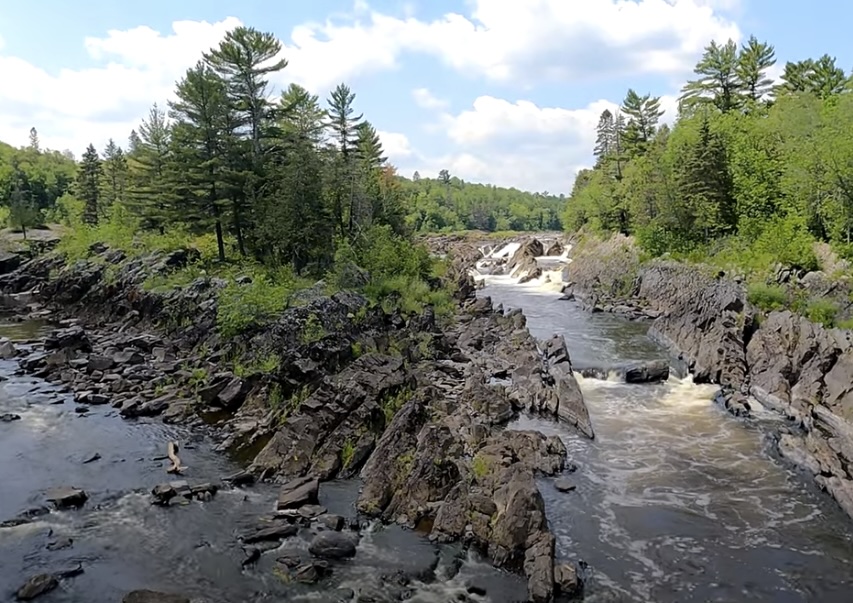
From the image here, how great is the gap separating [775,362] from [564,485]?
15.0 meters

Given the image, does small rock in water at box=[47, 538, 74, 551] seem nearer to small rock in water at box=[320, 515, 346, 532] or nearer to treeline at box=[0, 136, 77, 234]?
small rock in water at box=[320, 515, 346, 532]

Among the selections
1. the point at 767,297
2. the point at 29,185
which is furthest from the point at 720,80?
the point at 29,185

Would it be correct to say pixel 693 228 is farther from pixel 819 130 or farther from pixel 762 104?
pixel 762 104

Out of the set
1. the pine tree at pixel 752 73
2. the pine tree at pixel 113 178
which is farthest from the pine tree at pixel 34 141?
the pine tree at pixel 752 73

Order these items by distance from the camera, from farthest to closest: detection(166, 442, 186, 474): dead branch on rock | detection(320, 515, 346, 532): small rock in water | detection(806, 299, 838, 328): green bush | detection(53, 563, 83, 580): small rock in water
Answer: detection(806, 299, 838, 328): green bush, detection(166, 442, 186, 474): dead branch on rock, detection(320, 515, 346, 532): small rock in water, detection(53, 563, 83, 580): small rock in water

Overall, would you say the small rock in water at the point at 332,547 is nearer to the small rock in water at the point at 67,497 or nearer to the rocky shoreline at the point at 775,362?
the small rock in water at the point at 67,497

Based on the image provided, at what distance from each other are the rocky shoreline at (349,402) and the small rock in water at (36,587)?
124mm

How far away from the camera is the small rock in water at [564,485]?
732 inches

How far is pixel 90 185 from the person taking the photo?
8050 cm

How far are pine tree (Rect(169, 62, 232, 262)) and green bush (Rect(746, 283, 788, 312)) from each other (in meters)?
33.5

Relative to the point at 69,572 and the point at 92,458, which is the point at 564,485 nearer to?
the point at 69,572

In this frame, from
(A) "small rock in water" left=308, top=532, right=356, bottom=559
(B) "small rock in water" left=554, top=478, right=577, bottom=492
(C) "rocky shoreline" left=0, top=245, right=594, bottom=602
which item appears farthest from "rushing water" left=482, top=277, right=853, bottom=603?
(A) "small rock in water" left=308, top=532, right=356, bottom=559

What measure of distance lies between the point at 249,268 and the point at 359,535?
28392 millimetres

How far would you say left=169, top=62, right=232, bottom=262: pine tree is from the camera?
4244cm
